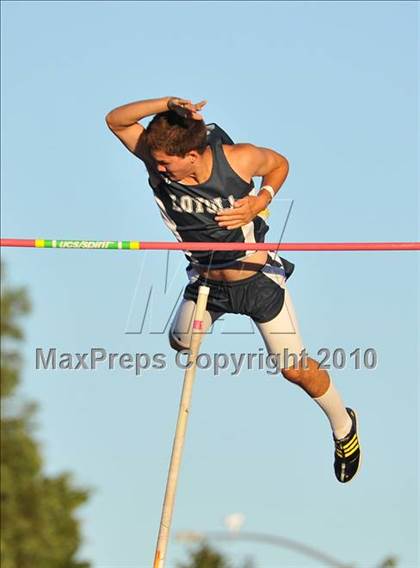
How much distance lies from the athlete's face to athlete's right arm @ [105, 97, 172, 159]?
0.19 m

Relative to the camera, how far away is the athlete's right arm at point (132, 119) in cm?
1098

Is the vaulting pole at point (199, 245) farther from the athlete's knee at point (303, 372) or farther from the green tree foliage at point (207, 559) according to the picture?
the green tree foliage at point (207, 559)

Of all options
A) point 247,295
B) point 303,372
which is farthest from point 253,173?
point 303,372

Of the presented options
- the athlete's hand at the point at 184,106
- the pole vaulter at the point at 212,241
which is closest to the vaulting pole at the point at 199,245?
the pole vaulter at the point at 212,241

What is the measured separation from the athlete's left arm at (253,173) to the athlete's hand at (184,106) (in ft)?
1.94

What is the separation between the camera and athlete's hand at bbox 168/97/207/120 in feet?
35.6

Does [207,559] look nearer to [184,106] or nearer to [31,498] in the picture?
[31,498]

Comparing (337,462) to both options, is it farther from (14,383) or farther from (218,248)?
(14,383)

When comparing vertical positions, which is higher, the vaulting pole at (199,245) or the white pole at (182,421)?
the vaulting pole at (199,245)

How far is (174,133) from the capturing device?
11.0m

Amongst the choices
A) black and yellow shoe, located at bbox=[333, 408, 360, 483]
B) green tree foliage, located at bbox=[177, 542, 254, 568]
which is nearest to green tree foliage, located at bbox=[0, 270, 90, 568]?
green tree foliage, located at bbox=[177, 542, 254, 568]

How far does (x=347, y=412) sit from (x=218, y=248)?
1.69 metres

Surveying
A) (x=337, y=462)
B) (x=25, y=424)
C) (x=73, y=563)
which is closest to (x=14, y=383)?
(x=25, y=424)

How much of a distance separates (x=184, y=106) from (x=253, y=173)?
818 mm
